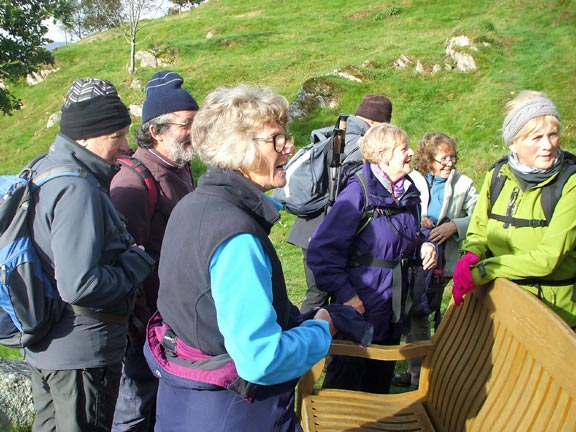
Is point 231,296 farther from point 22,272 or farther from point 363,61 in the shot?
point 363,61

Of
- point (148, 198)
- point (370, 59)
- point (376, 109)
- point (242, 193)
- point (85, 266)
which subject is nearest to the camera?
point (242, 193)

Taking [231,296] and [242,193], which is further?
[242,193]

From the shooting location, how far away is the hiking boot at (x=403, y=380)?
433 cm

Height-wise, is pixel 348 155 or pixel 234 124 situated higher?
pixel 234 124

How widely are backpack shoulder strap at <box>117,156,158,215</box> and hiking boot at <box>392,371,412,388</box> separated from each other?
2594mm

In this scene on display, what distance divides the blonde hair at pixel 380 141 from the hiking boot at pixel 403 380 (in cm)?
211

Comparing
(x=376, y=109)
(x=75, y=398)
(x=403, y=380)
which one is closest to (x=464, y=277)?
(x=403, y=380)

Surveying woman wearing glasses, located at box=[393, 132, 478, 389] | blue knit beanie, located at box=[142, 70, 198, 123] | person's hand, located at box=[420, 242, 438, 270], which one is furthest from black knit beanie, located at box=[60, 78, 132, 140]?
woman wearing glasses, located at box=[393, 132, 478, 389]

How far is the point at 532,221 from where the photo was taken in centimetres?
283

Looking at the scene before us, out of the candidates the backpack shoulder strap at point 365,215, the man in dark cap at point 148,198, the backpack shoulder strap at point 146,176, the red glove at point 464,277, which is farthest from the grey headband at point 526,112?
the backpack shoulder strap at point 146,176

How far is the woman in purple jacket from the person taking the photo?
9.97ft

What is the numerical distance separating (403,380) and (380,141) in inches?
88.1

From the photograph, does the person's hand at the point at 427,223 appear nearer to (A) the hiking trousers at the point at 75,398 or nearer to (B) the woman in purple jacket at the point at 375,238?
(B) the woman in purple jacket at the point at 375,238

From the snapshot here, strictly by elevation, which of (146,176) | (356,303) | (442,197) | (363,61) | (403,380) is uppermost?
(146,176)
